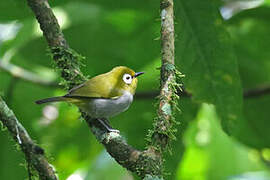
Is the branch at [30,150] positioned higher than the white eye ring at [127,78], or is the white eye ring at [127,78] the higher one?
the branch at [30,150]

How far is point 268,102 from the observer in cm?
442

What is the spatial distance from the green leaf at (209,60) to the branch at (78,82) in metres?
0.68

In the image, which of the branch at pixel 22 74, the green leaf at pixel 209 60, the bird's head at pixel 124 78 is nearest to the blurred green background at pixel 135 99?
the branch at pixel 22 74

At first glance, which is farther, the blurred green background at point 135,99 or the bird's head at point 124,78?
the blurred green background at point 135,99

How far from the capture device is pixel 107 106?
Result: 364cm

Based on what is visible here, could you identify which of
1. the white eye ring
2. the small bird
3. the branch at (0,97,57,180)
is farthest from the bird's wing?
the branch at (0,97,57,180)

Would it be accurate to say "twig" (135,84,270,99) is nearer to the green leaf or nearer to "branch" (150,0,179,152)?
the green leaf

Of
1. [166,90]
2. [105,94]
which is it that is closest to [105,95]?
[105,94]

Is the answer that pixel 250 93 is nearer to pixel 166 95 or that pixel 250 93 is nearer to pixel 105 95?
pixel 105 95

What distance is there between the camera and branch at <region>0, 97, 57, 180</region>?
1.93 m

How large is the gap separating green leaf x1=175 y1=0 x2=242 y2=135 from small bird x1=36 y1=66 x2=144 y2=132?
0.58 metres

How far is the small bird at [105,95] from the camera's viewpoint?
331 centimetres

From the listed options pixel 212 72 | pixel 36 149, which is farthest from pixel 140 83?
pixel 36 149

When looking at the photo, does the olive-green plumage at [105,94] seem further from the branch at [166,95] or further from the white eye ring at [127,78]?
the branch at [166,95]
